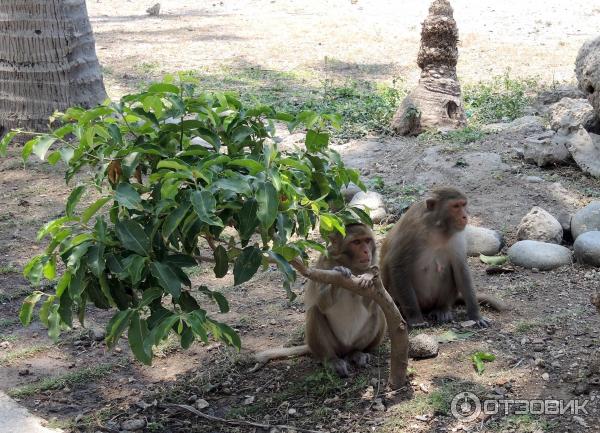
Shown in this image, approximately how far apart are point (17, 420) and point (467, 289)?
3.44 m

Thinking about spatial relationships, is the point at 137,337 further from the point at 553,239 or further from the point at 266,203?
the point at 553,239

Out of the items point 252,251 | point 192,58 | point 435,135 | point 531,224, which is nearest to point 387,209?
point 531,224

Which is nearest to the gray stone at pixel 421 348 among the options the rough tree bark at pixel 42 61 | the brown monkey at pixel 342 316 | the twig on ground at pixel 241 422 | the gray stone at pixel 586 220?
the brown monkey at pixel 342 316

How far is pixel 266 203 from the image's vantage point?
3979 millimetres

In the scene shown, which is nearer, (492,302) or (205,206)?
(205,206)

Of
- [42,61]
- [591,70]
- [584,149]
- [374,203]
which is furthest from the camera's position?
[42,61]

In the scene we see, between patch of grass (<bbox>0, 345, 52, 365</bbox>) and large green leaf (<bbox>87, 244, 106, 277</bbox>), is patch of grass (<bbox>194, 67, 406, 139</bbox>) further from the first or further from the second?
large green leaf (<bbox>87, 244, 106, 277</bbox>)

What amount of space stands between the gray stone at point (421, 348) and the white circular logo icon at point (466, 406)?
1.96 ft

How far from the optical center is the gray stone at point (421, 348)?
5.83 metres

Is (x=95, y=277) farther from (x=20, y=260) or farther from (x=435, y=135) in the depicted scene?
(x=435, y=135)

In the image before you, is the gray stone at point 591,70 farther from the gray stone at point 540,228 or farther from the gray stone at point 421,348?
the gray stone at point 421,348

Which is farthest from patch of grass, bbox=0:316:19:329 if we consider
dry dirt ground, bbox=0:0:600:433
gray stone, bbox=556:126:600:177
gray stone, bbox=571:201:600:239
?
gray stone, bbox=556:126:600:177

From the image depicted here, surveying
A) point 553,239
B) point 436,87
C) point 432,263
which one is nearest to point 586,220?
point 553,239

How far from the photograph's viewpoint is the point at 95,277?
4.46 meters
